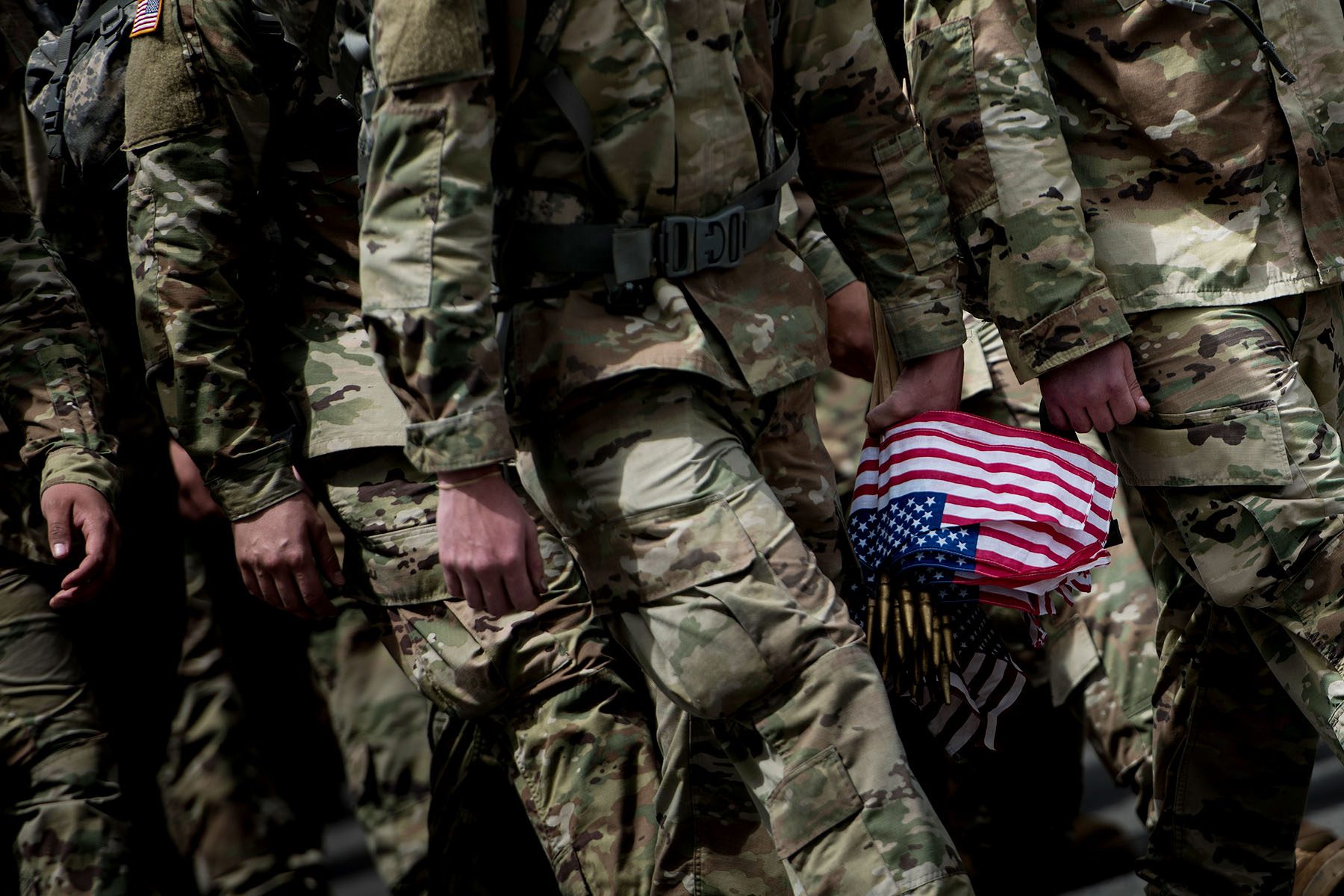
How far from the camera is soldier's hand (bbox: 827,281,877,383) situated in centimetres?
377

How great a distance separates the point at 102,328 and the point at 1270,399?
272cm

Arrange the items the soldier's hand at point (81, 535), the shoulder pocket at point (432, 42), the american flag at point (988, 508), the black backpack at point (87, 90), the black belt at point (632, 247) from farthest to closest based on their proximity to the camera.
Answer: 1. the black backpack at point (87, 90)
2. the soldier's hand at point (81, 535)
3. the american flag at point (988, 508)
4. the black belt at point (632, 247)
5. the shoulder pocket at point (432, 42)

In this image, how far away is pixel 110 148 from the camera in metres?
3.59

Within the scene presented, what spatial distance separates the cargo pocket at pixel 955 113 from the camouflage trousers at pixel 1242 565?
1.28 ft

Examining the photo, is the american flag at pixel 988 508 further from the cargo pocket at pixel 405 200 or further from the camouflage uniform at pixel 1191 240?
the cargo pocket at pixel 405 200

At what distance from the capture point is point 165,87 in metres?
3.07

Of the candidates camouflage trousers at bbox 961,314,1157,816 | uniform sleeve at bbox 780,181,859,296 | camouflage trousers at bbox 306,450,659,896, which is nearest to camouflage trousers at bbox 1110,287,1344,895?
camouflage trousers at bbox 961,314,1157,816

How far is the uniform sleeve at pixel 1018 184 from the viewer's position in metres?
2.91

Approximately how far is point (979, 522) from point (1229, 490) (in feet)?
1.57

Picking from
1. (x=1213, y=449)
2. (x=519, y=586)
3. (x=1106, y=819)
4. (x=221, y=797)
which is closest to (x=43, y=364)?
(x=221, y=797)

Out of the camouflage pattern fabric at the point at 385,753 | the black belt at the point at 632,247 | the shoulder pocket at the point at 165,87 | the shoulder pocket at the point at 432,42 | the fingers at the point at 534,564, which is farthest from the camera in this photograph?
the camouflage pattern fabric at the point at 385,753

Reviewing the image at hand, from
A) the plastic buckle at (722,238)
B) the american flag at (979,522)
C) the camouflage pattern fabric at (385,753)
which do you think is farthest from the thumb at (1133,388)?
the camouflage pattern fabric at (385,753)

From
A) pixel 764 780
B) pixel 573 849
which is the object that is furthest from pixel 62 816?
pixel 764 780

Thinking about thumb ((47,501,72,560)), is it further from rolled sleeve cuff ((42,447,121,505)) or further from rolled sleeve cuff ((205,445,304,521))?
rolled sleeve cuff ((205,445,304,521))
